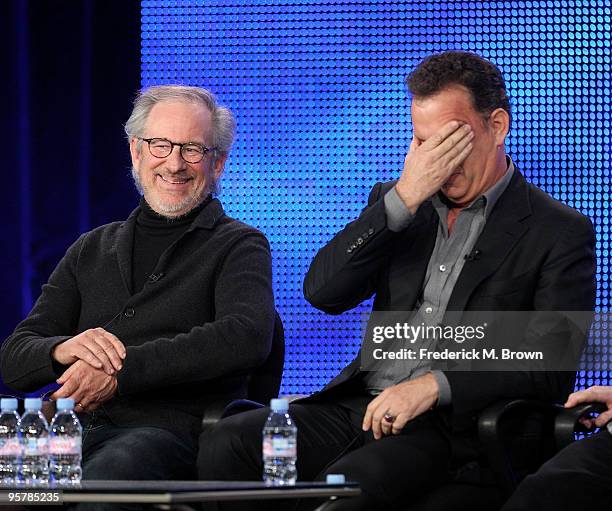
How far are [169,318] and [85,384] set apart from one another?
350 mm

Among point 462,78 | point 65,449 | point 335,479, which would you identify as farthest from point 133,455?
point 462,78

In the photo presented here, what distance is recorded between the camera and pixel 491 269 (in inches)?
123

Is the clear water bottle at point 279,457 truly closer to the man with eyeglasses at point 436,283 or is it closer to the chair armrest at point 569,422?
the man with eyeglasses at point 436,283

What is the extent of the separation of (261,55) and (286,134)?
344mm

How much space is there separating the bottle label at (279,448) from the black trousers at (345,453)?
0.37 feet

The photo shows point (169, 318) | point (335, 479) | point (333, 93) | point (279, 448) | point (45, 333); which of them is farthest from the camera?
point (333, 93)

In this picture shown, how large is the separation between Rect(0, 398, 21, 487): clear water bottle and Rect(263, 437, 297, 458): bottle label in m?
0.63

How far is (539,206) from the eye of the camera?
10.5 ft

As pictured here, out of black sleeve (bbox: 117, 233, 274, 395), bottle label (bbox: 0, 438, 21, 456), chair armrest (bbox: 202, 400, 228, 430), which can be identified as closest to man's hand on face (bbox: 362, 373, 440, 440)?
chair armrest (bbox: 202, 400, 228, 430)

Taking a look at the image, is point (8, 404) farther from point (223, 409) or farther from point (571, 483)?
point (571, 483)

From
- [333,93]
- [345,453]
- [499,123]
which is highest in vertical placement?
[333,93]

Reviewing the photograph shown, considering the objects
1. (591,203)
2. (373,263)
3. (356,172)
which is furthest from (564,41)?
(373,263)

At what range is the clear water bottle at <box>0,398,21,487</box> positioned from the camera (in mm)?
2807

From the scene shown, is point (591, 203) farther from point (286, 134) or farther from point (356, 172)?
point (286, 134)
